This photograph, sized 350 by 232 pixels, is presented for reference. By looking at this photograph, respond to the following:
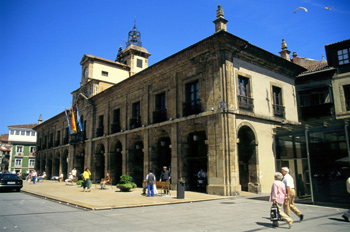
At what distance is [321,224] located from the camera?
7012mm

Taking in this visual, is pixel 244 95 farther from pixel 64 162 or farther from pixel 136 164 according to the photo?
pixel 64 162

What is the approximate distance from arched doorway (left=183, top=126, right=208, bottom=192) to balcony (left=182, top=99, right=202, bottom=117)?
1002 mm

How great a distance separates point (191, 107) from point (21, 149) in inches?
2227

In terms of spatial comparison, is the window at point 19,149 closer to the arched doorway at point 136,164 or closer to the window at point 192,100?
the arched doorway at point 136,164

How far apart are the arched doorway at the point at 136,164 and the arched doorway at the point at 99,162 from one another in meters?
5.83

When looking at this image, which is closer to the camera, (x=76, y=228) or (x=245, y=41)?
(x=76, y=228)

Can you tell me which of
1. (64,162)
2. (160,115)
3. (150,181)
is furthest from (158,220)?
(64,162)

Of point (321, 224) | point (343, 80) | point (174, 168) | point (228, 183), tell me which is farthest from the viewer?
point (343, 80)

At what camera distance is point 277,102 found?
1931 cm

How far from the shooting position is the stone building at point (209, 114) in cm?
1502

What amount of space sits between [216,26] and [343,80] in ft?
37.0

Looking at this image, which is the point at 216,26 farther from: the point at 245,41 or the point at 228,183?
the point at 228,183

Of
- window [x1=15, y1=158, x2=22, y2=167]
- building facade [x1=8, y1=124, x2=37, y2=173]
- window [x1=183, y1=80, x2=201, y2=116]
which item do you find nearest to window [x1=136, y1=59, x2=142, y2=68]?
window [x1=183, y1=80, x2=201, y2=116]

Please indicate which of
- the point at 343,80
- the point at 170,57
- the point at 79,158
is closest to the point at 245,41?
the point at 170,57
